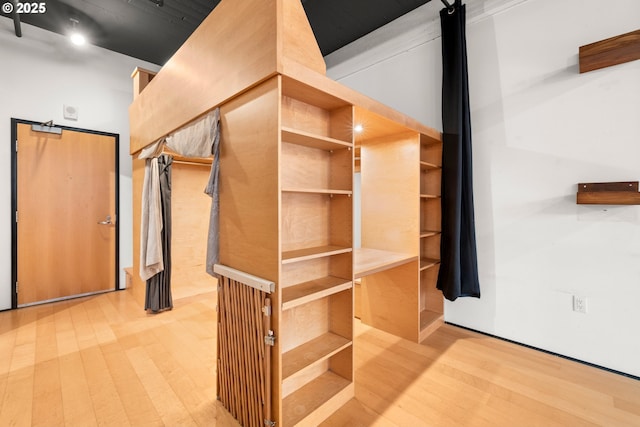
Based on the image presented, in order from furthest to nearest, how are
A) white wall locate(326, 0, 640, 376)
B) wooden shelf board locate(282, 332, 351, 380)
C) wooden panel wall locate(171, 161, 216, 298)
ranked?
wooden panel wall locate(171, 161, 216, 298)
white wall locate(326, 0, 640, 376)
wooden shelf board locate(282, 332, 351, 380)

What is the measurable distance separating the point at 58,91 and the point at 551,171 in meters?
5.37

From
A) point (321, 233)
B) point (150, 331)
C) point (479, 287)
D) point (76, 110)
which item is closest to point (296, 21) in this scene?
point (321, 233)

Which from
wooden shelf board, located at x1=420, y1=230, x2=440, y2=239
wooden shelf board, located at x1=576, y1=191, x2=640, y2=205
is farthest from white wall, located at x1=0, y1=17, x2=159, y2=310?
wooden shelf board, located at x1=576, y1=191, x2=640, y2=205

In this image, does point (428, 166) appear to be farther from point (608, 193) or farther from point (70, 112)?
point (70, 112)

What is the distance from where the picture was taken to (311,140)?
1.64m

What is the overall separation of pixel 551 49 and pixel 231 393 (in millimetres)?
3392

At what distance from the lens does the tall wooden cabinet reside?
143 cm

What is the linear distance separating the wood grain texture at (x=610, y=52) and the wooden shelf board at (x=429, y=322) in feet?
7.67

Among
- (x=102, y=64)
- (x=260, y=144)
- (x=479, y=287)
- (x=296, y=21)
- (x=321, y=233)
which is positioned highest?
(x=102, y=64)

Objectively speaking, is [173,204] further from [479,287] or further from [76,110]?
[479,287]

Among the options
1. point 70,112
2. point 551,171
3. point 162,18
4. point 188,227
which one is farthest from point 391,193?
point 70,112

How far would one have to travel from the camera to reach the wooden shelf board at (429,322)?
2.59 metres

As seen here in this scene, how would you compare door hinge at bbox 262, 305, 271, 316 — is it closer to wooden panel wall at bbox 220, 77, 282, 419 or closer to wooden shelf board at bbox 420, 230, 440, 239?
wooden panel wall at bbox 220, 77, 282, 419

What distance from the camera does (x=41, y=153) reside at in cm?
343
